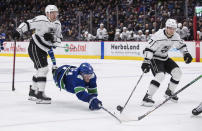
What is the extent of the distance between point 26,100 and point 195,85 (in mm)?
3498

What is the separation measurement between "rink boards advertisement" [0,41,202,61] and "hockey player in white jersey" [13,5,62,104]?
892cm

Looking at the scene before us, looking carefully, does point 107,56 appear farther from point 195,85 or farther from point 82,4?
point 195,85

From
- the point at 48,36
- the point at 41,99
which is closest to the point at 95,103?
the point at 41,99

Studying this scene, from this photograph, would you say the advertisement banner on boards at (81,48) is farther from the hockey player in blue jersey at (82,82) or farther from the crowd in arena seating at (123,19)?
the hockey player in blue jersey at (82,82)

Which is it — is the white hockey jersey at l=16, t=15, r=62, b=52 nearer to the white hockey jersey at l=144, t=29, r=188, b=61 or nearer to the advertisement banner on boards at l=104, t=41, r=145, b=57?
the white hockey jersey at l=144, t=29, r=188, b=61

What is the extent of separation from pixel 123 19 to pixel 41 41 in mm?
11946

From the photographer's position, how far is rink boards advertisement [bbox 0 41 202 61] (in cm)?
1467

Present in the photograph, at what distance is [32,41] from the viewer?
6.04 metres

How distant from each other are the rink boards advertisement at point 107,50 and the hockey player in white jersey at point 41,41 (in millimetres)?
8923

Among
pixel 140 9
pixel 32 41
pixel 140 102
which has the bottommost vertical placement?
pixel 140 102

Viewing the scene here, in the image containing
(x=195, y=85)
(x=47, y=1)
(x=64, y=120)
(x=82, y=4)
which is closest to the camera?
(x=64, y=120)

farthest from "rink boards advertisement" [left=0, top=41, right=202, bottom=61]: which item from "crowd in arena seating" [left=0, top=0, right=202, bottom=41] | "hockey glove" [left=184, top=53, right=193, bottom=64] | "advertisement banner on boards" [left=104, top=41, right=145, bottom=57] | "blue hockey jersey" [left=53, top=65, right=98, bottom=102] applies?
"blue hockey jersey" [left=53, top=65, right=98, bottom=102]

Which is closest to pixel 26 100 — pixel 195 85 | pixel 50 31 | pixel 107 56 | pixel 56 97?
pixel 56 97

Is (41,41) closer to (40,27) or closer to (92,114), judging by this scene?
(40,27)
